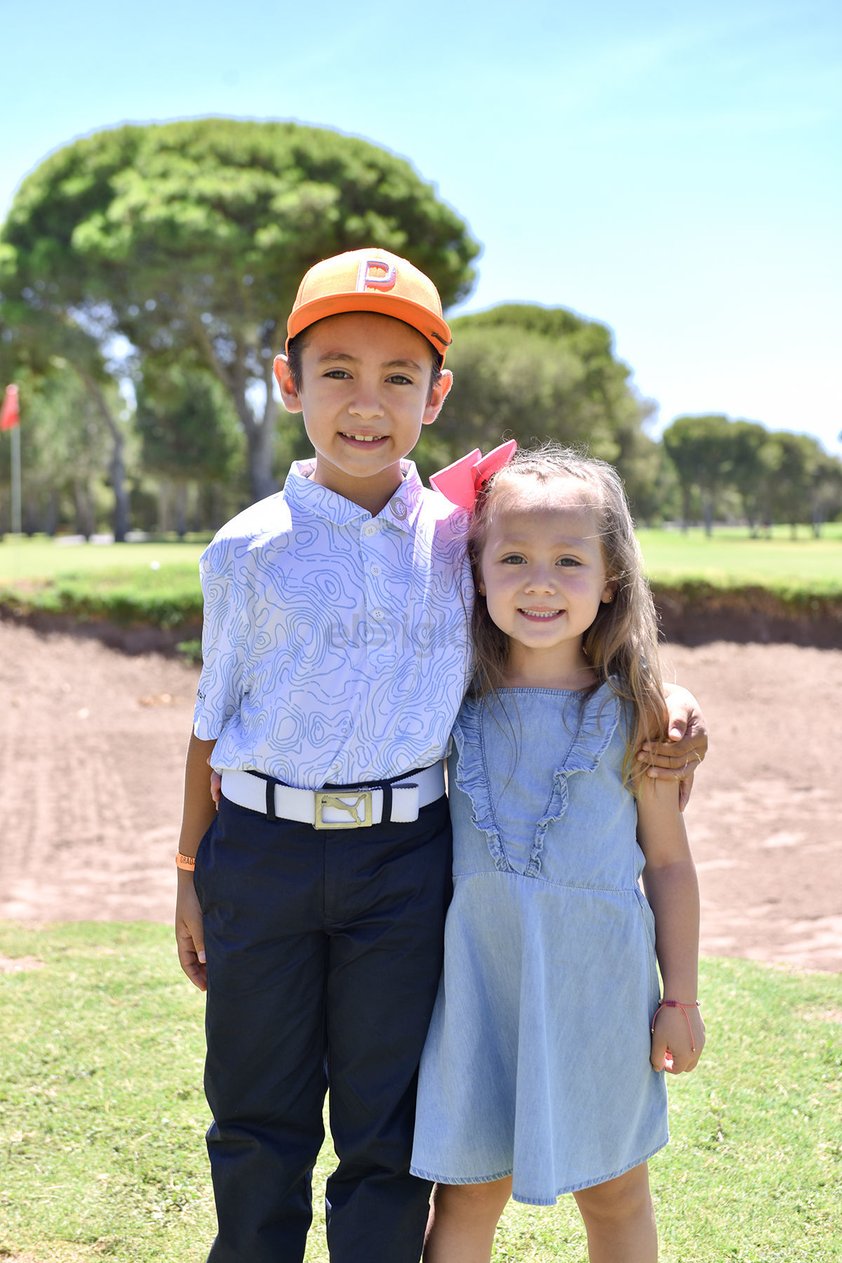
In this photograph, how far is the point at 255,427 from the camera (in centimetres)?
2625

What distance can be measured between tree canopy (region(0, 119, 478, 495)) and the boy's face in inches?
870

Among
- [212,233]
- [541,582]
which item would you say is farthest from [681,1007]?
[212,233]

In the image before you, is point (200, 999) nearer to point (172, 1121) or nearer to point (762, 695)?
point (172, 1121)

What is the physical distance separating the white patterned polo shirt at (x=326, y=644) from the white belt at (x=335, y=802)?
0.09 ft

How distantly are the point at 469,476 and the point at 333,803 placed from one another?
2.45 feet

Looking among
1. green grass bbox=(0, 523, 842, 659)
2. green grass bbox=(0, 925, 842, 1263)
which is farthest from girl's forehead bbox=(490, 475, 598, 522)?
green grass bbox=(0, 523, 842, 659)

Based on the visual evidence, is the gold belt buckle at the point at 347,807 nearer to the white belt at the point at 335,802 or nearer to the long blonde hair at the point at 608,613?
the white belt at the point at 335,802

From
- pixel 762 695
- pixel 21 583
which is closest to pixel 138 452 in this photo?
pixel 21 583

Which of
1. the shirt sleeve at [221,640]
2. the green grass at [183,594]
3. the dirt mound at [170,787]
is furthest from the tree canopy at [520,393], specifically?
the shirt sleeve at [221,640]

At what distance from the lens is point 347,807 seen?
6.40ft

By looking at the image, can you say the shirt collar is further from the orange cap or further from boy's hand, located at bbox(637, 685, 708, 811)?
boy's hand, located at bbox(637, 685, 708, 811)

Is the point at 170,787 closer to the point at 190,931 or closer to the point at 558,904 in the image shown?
the point at 190,931

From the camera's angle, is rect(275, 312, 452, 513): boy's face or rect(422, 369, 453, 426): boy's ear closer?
rect(275, 312, 452, 513): boy's face

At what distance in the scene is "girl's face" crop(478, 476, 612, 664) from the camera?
203cm
